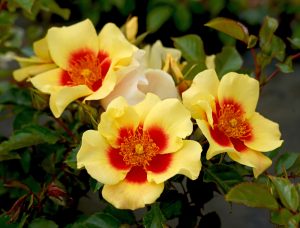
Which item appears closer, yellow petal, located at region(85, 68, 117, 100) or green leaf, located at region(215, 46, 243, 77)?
yellow petal, located at region(85, 68, 117, 100)

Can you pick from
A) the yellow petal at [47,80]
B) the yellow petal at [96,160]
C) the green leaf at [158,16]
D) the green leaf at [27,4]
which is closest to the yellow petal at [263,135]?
the yellow petal at [96,160]

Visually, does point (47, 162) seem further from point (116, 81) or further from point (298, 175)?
point (298, 175)

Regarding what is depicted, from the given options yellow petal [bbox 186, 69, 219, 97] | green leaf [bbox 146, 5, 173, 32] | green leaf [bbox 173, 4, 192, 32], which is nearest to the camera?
yellow petal [bbox 186, 69, 219, 97]

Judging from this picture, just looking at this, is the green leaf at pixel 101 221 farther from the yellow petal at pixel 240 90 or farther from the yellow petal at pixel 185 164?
the yellow petal at pixel 240 90

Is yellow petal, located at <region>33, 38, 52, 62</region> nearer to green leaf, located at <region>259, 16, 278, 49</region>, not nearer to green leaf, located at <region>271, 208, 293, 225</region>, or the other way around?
green leaf, located at <region>259, 16, 278, 49</region>

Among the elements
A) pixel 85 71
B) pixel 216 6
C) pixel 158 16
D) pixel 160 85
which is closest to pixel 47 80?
pixel 85 71

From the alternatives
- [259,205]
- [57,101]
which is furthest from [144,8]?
[259,205]

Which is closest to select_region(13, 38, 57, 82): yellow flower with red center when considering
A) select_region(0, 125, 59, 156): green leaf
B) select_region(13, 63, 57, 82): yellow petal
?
select_region(13, 63, 57, 82): yellow petal
